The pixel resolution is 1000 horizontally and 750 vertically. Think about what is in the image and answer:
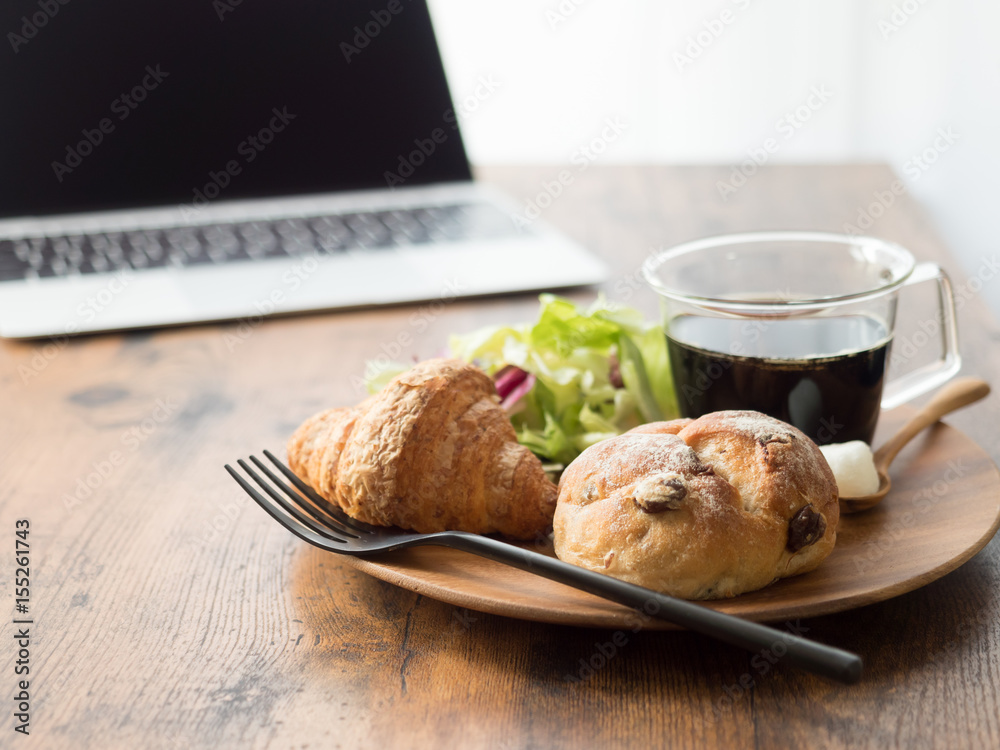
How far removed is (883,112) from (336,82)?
3.02m

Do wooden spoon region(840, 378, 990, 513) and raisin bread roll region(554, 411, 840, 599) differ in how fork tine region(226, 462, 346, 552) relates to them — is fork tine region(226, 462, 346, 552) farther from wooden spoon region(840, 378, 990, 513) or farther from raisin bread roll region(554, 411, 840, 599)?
wooden spoon region(840, 378, 990, 513)

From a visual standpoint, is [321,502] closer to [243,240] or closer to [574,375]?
[574,375]

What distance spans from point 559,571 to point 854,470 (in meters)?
0.42

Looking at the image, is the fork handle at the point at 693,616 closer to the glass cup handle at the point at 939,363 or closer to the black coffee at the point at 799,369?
the black coffee at the point at 799,369

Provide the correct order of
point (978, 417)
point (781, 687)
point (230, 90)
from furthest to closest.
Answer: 1. point (230, 90)
2. point (978, 417)
3. point (781, 687)

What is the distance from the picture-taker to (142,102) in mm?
2182

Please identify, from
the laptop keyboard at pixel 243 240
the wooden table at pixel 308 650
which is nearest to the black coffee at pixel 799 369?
the wooden table at pixel 308 650

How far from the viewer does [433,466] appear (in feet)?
3.16

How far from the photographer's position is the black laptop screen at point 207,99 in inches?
83.0

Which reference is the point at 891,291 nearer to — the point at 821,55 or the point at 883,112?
the point at 883,112

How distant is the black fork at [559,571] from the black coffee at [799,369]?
410 millimetres

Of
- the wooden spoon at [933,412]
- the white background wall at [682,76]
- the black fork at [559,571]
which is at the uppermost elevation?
the black fork at [559,571]

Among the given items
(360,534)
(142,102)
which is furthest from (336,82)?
(360,534)

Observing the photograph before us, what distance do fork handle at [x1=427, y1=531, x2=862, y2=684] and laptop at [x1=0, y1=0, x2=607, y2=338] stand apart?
3.95 ft
